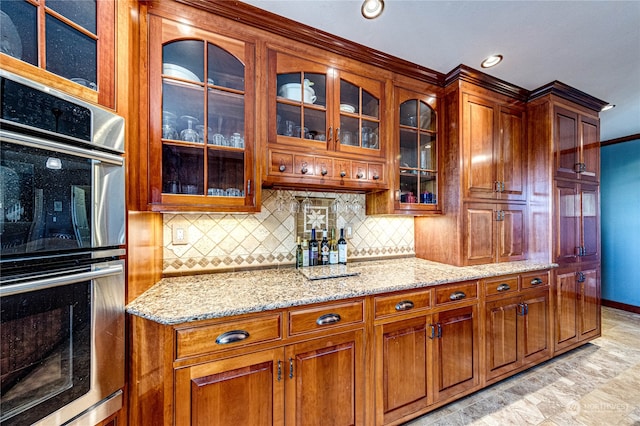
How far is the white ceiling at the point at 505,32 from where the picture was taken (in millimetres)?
1449

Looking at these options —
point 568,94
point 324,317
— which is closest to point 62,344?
point 324,317

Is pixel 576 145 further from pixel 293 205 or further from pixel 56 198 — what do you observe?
pixel 56 198

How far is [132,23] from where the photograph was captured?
1.25m

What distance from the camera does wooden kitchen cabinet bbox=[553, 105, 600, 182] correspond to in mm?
2369

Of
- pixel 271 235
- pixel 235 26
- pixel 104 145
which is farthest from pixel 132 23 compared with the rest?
pixel 271 235

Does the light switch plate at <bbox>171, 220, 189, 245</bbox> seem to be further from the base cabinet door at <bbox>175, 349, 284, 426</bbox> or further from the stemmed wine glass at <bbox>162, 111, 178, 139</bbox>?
the base cabinet door at <bbox>175, 349, 284, 426</bbox>

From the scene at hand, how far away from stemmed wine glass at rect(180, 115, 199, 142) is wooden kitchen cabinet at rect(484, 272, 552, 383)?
2275 mm

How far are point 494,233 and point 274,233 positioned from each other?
6.50 ft

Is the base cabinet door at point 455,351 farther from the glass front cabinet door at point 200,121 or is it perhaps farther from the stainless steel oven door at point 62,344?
the stainless steel oven door at point 62,344

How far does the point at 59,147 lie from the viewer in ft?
2.99

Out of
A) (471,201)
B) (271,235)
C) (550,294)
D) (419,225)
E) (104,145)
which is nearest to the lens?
(104,145)

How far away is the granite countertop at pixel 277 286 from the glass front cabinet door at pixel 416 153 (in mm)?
552

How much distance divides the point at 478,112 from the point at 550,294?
1814 millimetres

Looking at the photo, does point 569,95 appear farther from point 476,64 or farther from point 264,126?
point 264,126
